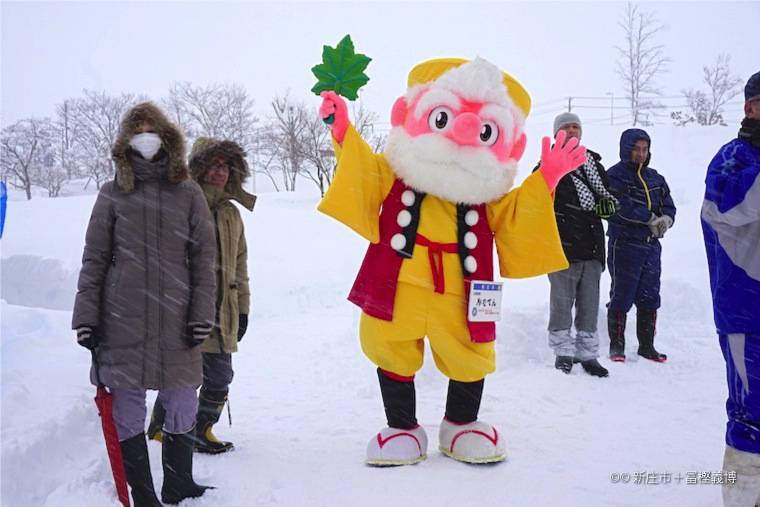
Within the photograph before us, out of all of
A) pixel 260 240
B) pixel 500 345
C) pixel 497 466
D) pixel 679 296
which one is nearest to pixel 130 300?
pixel 497 466

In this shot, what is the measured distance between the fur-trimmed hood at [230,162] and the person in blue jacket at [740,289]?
100 inches

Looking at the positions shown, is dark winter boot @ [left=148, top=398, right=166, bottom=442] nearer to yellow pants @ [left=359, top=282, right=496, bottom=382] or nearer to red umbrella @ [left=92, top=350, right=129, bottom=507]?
red umbrella @ [left=92, top=350, right=129, bottom=507]

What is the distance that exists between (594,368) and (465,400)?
1.99 meters

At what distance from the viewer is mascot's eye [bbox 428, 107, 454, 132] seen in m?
2.98

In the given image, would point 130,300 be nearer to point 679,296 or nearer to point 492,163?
point 492,163

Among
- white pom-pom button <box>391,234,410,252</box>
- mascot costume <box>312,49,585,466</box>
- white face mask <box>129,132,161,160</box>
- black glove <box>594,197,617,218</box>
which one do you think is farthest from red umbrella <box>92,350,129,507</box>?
black glove <box>594,197,617,218</box>

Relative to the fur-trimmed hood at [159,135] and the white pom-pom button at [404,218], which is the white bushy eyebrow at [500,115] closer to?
the white pom-pom button at [404,218]

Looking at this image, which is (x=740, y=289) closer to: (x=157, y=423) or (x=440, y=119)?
(x=440, y=119)

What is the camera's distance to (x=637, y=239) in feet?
16.6

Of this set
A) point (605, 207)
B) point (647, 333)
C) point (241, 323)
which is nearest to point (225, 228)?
point (241, 323)

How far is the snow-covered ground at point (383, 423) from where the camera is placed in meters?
2.66

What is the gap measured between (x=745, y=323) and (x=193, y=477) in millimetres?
2667

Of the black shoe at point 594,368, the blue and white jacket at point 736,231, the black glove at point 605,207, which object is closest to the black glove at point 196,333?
the blue and white jacket at point 736,231

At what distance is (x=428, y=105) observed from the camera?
9.86 feet
